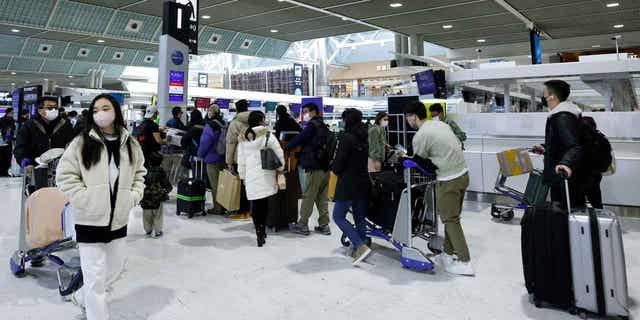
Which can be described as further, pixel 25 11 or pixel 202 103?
pixel 202 103

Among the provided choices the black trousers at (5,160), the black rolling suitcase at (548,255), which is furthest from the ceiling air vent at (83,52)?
the black rolling suitcase at (548,255)

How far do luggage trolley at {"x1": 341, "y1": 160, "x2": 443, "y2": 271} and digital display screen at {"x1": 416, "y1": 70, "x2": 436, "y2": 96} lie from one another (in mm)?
2849

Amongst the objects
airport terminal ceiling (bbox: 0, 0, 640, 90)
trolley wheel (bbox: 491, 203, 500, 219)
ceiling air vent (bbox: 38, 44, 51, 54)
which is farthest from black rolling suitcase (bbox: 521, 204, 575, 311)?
ceiling air vent (bbox: 38, 44, 51, 54)

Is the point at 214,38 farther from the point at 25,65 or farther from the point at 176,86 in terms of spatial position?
the point at 25,65

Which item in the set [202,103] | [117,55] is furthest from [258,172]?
[117,55]

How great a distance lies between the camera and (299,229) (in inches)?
207

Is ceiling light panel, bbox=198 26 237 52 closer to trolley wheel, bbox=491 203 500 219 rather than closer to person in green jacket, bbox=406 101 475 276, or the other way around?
trolley wheel, bbox=491 203 500 219

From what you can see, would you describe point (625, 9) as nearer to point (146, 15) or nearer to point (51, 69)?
point (146, 15)

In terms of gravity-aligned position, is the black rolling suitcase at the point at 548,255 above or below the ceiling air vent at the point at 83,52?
below

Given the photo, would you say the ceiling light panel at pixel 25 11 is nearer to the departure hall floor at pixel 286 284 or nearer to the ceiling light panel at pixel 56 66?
the departure hall floor at pixel 286 284

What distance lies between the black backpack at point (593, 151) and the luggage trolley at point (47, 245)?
3.83 metres

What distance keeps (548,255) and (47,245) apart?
145 inches

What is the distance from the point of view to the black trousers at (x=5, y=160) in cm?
1068

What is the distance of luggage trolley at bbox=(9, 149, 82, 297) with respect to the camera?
319 cm
